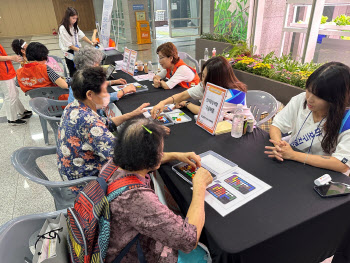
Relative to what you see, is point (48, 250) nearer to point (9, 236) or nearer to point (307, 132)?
point (9, 236)

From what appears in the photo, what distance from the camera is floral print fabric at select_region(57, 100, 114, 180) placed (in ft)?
4.78

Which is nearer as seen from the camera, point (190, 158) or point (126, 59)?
point (190, 158)

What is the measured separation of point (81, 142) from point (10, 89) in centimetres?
293

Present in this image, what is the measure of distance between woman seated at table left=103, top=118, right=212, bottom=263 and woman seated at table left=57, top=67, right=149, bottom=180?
55cm

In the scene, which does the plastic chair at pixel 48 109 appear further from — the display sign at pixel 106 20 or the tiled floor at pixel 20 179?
the display sign at pixel 106 20

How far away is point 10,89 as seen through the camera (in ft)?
11.7

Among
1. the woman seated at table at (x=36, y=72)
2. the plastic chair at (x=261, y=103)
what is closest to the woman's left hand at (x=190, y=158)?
the plastic chair at (x=261, y=103)

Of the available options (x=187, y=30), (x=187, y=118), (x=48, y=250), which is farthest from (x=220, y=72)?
(x=187, y=30)

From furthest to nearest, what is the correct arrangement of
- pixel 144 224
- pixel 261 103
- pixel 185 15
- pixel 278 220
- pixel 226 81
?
pixel 185 15 < pixel 261 103 < pixel 226 81 < pixel 278 220 < pixel 144 224

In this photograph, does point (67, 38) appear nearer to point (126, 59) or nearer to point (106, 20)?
point (106, 20)

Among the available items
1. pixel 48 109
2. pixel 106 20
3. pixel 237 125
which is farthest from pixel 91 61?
pixel 106 20

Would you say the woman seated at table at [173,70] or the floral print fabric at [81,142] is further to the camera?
the woman seated at table at [173,70]

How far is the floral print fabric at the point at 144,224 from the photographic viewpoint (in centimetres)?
84

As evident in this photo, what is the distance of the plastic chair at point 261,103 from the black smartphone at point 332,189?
48.9 inches
